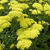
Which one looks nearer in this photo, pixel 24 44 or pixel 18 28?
pixel 24 44

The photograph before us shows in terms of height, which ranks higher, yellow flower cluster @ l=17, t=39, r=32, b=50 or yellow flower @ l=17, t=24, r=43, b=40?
yellow flower @ l=17, t=24, r=43, b=40

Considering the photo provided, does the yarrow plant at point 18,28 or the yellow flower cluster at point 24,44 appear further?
the yarrow plant at point 18,28

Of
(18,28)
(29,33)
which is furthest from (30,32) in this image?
(18,28)

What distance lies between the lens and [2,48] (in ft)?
9.26

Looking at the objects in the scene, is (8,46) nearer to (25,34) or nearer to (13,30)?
(13,30)

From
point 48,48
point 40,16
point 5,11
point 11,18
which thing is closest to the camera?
point 11,18

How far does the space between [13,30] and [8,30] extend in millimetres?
222

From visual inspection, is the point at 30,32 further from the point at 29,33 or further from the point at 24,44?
the point at 24,44

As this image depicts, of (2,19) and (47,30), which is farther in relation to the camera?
(47,30)

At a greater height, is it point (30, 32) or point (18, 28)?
point (30, 32)

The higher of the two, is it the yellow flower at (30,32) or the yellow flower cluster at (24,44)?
the yellow flower at (30,32)

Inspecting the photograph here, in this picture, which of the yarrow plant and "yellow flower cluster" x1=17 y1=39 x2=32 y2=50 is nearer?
"yellow flower cluster" x1=17 y1=39 x2=32 y2=50

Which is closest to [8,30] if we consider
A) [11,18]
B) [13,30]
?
[13,30]

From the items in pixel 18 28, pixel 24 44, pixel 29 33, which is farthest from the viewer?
pixel 18 28
